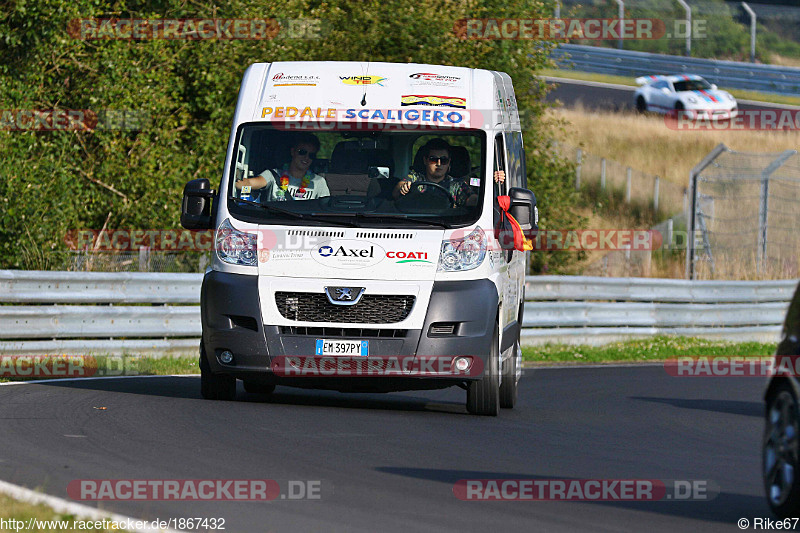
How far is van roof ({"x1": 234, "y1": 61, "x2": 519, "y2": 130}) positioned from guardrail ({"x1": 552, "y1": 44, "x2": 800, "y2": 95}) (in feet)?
116

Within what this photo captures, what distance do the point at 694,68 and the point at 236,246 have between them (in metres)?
41.8

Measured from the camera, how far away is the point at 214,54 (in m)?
22.4

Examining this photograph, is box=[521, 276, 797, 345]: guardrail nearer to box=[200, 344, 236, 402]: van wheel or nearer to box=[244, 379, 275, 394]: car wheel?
box=[244, 379, 275, 394]: car wheel

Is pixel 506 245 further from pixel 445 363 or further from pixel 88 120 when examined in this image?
pixel 88 120

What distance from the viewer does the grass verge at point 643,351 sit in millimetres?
19141

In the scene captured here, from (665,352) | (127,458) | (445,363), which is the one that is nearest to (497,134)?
(445,363)

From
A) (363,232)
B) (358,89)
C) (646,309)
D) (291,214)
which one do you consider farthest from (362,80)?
(646,309)

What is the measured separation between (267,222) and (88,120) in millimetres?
12296

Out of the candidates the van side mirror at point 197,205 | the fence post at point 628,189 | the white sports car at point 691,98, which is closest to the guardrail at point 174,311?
the van side mirror at point 197,205

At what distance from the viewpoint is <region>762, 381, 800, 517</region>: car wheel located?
20.5ft

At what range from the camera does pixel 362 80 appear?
1160 cm

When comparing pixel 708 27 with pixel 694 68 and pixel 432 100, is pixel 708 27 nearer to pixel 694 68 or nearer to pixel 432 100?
pixel 694 68

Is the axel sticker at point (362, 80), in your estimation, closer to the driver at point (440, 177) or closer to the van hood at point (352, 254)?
the driver at point (440, 177)

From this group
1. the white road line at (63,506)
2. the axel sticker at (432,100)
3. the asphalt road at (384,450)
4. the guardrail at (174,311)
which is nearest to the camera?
the white road line at (63,506)
